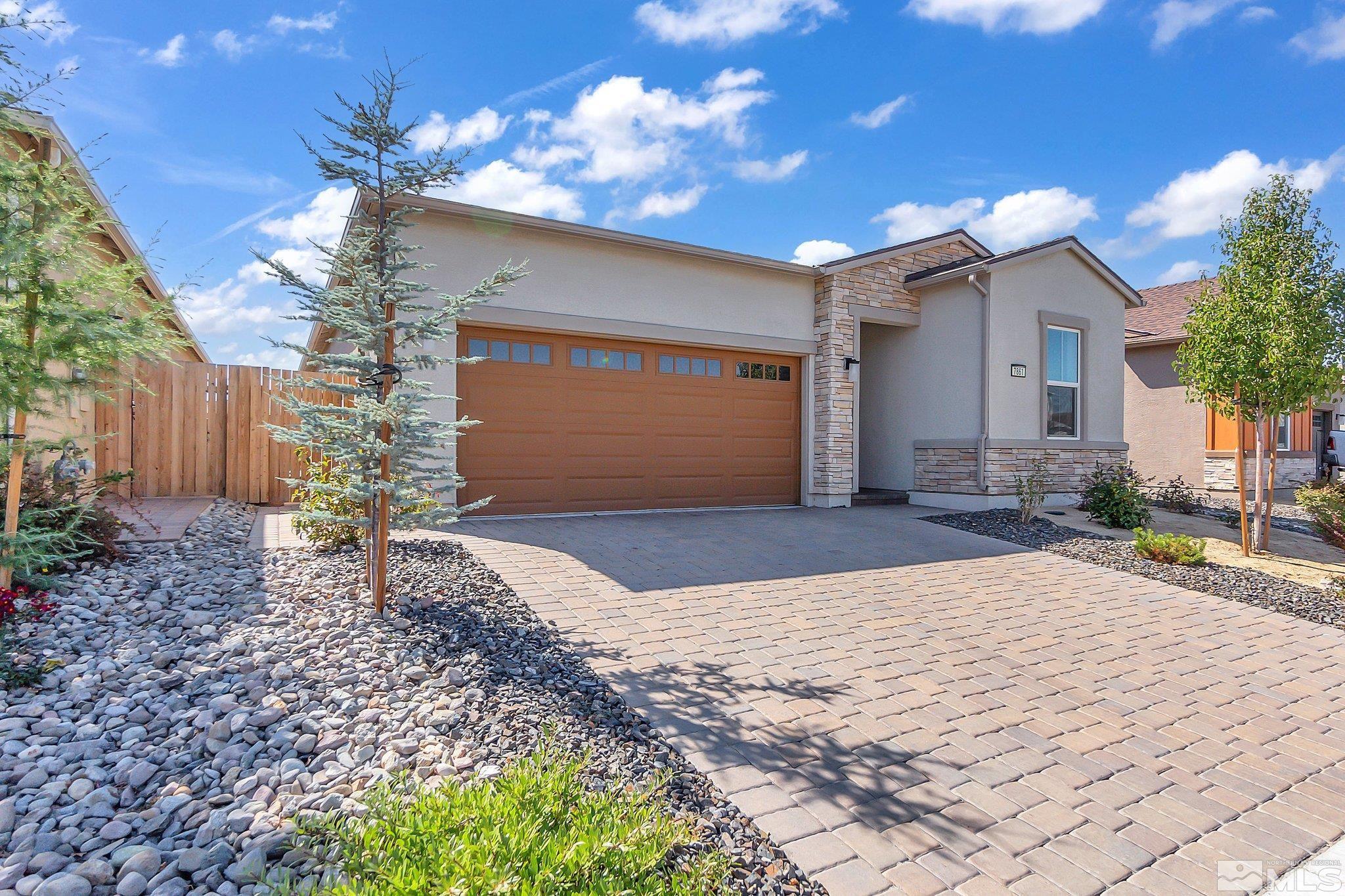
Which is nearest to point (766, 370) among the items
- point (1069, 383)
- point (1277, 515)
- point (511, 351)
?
point (511, 351)

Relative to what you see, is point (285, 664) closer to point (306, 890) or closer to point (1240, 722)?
point (306, 890)

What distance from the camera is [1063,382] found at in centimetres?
1139

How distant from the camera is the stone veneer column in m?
10.7

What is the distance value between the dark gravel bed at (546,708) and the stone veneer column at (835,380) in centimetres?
681

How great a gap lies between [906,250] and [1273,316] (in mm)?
5193

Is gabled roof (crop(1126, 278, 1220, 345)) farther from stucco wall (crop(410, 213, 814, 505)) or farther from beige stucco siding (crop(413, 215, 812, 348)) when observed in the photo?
stucco wall (crop(410, 213, 814, 505))

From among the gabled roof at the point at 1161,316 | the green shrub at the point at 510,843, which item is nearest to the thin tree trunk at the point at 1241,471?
the gabled roof at the point at 1161,316

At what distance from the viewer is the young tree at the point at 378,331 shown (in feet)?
13.7

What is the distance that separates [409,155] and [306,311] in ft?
4.04

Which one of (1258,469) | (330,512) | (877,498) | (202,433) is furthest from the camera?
(877,498)

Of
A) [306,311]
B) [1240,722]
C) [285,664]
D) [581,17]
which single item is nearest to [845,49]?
[581,17]

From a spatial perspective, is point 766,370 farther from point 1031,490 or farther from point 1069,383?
point 1069,383

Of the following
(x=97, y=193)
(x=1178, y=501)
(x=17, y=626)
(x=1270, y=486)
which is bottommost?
(x=17, y=626)

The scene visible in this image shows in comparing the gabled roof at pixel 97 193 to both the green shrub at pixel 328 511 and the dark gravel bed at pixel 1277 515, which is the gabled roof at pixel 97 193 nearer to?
the green shrub at pixel 328 511
